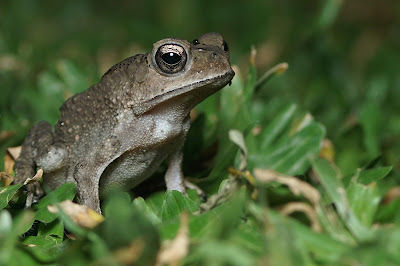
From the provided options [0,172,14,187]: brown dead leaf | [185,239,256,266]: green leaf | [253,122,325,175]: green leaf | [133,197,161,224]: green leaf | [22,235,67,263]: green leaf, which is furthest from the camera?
[253,122,325,175]: green leaf

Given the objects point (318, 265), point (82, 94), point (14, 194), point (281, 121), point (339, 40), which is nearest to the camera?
point (318, 265)

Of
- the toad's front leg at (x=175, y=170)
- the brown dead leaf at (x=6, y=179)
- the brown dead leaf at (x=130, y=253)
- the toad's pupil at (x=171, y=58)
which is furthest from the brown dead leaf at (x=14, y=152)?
the brown dead leaf at (x=130, y=253)

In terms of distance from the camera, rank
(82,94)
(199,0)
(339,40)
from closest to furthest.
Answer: (82,94)
(339,40)
(199,0)

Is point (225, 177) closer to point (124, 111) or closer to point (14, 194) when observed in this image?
point (124, 111)

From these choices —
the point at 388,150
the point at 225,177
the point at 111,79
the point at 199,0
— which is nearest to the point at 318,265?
the point at 225,177

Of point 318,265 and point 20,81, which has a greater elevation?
point 20,81

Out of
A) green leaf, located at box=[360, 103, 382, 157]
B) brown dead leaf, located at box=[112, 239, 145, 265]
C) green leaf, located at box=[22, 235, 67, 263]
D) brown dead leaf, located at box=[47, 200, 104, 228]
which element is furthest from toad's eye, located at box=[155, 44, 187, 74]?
green leaf, located at box=[360, 103, 382, 157]

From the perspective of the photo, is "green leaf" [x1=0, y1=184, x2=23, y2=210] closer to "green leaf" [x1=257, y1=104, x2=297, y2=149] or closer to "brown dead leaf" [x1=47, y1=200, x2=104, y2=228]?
"brown dead leaf" [x1=47, y1=200, x2=104, y2=228]
